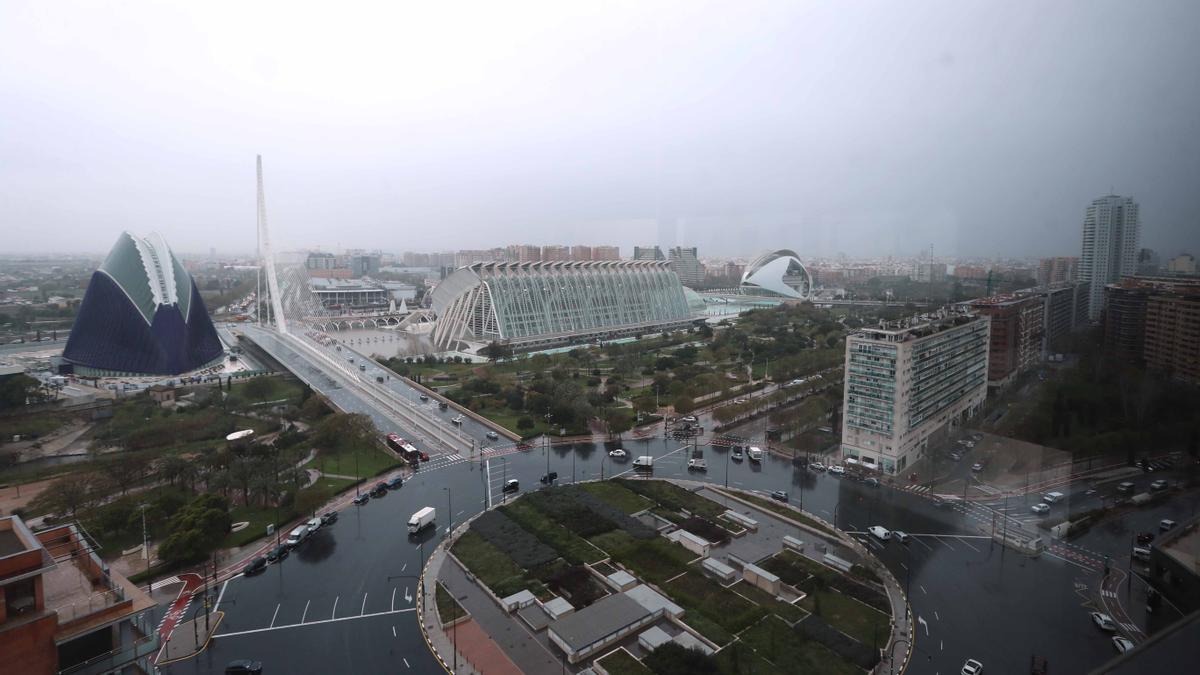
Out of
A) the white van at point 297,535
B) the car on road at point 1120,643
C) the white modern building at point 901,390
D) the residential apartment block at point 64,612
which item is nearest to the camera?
the residential apartment block at point 64,612

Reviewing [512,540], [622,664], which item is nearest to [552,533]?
[512,540]

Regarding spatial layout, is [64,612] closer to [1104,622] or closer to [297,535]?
[297,535]

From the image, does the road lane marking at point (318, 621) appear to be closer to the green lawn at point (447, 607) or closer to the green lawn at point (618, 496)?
the green lawn at point (447, 607)

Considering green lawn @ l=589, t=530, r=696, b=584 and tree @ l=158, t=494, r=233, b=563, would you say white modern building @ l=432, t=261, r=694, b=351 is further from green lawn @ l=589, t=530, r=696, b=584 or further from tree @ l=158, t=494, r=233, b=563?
green lawn @ l=589, t=530, r=696, b=584

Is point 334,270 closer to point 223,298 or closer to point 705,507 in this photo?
point 223,298

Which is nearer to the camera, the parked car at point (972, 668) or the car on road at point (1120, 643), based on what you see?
the parked car at point (972, 668)

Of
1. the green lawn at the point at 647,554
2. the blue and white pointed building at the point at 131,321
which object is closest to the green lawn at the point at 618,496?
the green lawn at the point at 647,554
